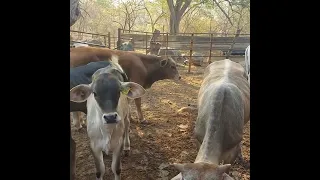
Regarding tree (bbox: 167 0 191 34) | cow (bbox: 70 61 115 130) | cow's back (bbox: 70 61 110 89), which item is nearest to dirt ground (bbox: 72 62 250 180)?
cow (bbox: 70 61 115 130)

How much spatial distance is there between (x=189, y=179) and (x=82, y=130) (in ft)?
10.6

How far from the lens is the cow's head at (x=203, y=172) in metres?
1.82

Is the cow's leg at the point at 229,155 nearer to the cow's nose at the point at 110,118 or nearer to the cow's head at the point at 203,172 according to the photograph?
the cow's head at the point at 203,172

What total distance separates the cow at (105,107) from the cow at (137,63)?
2082mm

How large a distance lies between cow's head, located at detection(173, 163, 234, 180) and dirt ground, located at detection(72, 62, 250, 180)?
1.58 metres

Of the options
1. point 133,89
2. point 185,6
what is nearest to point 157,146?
point 133,89

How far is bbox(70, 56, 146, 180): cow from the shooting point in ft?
8.48

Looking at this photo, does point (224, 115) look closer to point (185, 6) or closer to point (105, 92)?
point (105, 92)

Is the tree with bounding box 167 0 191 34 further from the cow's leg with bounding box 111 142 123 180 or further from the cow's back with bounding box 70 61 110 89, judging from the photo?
the cow's leg with bounding box 111 142 123 180

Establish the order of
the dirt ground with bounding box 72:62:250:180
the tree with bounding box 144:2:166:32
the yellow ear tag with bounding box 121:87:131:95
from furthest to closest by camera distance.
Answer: the tree with bounding box 144:2:166:32
the dirt ground with bounding box 72:62:250:180
the yellow ear tag with bounding box 121:87:131:95

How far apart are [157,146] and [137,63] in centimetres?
194
